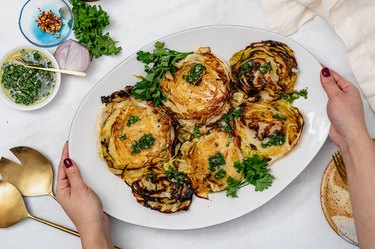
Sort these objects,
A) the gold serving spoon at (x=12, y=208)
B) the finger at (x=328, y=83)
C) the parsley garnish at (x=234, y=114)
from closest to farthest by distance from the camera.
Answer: the finger at (x=328, y=83), the parsley garnish at (x=234, y=114), the gold serving spoon at (x=12, y=208)

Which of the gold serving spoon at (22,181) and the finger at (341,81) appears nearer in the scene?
the finger at (341,81)

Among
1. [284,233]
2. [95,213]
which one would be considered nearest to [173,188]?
[95,213]

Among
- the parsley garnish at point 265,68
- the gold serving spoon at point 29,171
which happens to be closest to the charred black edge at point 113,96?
the gold serving spoon at point 29,171

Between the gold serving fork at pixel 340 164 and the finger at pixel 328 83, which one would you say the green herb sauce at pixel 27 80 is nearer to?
the finger at pixel 328 83

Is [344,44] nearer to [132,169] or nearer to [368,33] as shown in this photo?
[368,33]

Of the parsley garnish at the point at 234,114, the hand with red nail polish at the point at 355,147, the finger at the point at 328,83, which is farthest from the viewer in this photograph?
the parsley garnish at the point at 234,114

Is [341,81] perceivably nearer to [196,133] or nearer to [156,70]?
[196,133]

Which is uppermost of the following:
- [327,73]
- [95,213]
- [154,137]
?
[327,73]
